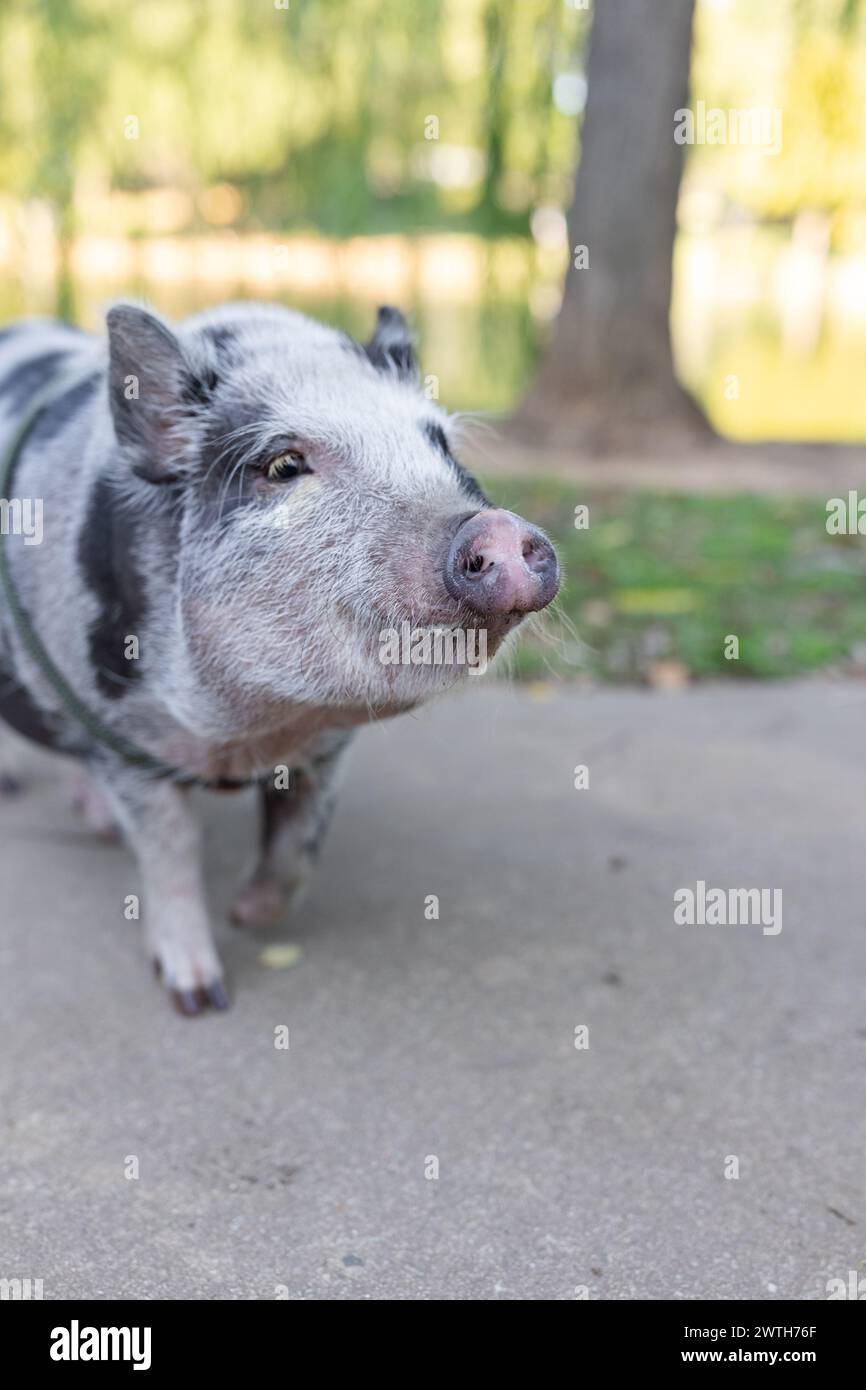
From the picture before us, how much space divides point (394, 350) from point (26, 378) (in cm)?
108

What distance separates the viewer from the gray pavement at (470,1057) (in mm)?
2330

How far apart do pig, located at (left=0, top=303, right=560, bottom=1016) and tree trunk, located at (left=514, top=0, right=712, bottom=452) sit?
5.01 m

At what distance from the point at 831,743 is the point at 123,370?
2791mm

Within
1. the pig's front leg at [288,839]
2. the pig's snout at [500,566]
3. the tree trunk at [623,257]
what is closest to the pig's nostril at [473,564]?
the pig's snout at [500,566]

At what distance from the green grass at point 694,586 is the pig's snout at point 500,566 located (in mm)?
2426

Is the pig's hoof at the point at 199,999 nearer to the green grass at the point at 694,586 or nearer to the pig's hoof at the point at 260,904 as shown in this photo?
the pig's hoof at the point at 260,904

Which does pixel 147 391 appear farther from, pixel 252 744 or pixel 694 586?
pixel 694 586

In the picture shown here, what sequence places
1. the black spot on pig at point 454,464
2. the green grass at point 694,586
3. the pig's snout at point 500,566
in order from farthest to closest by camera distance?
the green grass at point 694,586 < the black spot on pig at point 454,464 < the pig's snout at point 500,566

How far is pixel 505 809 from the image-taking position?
161 inches

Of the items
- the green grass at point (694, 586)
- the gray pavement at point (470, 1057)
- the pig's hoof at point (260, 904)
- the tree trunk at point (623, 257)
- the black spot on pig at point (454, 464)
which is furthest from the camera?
the tree trunk at point (623, 257)

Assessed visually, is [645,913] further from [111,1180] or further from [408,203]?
[408,203]

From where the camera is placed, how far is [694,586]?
5.81 meters

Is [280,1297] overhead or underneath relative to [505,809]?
underneath
